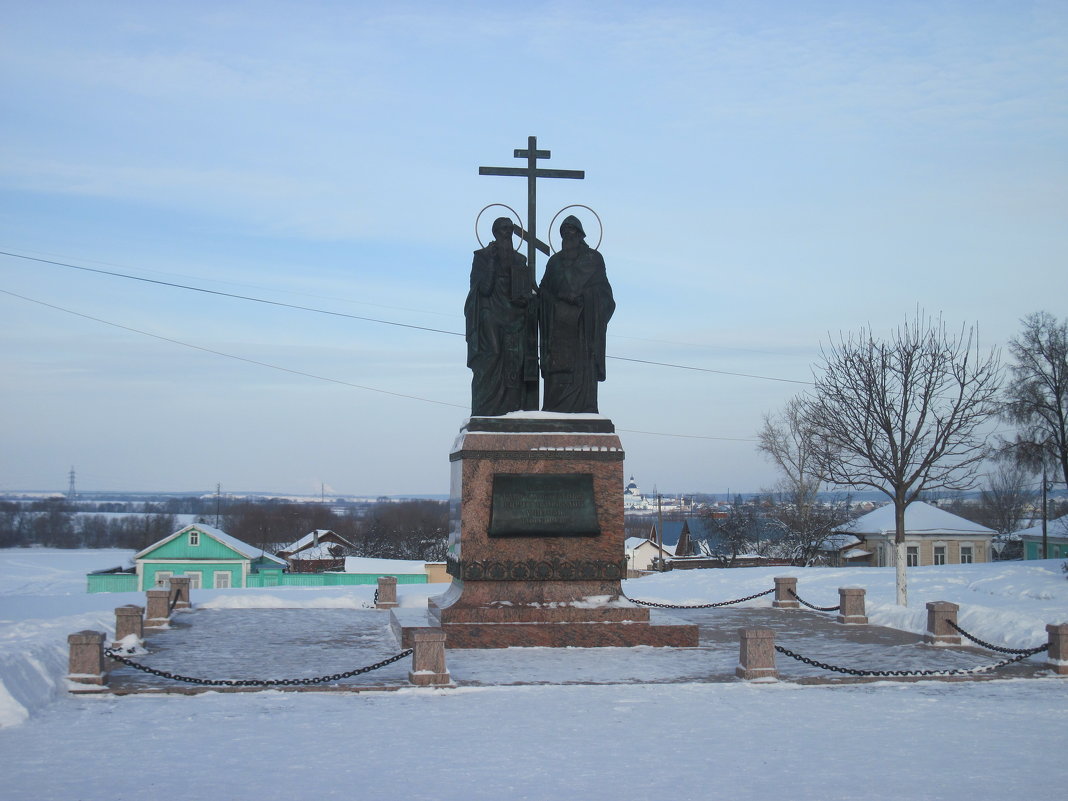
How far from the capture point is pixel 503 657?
1094cm

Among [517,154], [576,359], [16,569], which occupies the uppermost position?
[517,154]

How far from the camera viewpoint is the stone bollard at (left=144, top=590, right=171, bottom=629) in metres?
13.6

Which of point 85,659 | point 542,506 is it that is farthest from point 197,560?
point 85,659

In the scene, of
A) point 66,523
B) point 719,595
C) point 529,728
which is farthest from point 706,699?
point 66,523

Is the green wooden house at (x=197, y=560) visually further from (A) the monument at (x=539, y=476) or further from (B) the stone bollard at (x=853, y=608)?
(B) the stone bollard at (x=853, y=608)

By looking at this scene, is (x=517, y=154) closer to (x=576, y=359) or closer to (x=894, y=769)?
(x=576, y=359)

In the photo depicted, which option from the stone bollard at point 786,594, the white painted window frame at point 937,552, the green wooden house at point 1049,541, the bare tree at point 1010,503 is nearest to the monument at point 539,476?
the stone bollard at point 786,594

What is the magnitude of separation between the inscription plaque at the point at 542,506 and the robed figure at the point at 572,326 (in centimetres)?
121

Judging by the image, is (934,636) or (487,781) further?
(934,636)

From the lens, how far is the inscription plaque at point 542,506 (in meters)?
11.9

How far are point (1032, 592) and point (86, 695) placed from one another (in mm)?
18708

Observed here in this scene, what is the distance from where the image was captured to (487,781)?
650cm

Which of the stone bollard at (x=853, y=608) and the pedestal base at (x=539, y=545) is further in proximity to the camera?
the stone bollard at (x=853, y=608)

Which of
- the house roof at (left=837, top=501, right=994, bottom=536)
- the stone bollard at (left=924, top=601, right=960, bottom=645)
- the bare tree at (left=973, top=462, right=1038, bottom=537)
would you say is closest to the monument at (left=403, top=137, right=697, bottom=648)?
the stone bollard at (left=924, top=601, right=960, bottom=645)
